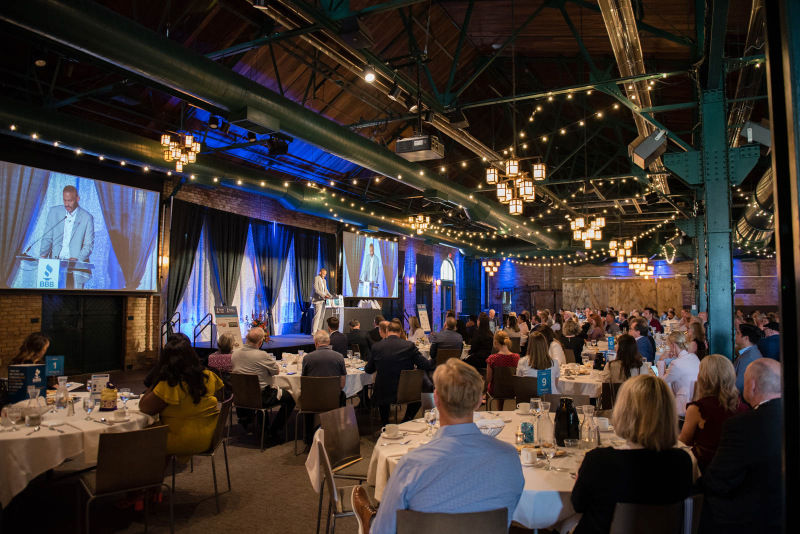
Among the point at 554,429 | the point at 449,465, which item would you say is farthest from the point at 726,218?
the point at 449,465

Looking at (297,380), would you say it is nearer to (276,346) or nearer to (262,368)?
(262,368)

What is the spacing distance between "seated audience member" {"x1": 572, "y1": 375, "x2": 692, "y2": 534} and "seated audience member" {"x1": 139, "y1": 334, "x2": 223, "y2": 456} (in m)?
3.16

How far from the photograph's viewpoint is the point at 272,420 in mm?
7016

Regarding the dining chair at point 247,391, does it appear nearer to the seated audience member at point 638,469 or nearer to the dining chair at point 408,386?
the dining chair at point 408,386

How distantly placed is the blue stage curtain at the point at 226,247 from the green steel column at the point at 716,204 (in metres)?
10.3

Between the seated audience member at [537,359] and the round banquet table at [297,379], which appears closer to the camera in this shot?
the seated audience member at [537,359]

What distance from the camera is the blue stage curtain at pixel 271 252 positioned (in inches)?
559

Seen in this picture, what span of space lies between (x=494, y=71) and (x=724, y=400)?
10.9 metres

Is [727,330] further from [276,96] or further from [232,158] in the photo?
[232,158]

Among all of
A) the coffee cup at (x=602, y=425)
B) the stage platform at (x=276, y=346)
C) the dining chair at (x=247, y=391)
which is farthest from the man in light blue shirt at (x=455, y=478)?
the stage platform at (x=276, y=346)

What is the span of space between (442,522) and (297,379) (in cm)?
495

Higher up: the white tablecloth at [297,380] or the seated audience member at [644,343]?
the seated audience member at [644,343]

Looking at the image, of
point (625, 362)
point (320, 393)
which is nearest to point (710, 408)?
point (625, 362)

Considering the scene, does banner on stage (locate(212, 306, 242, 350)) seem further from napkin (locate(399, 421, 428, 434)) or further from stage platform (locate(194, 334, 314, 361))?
napkin (locate(399, 421, 428, 434))
